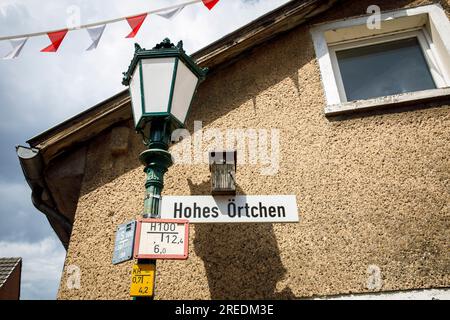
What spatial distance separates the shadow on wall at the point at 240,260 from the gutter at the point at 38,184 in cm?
167

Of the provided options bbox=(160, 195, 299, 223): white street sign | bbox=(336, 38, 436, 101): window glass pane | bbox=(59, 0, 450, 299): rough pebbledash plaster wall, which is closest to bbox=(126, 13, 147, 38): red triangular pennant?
bbox=(59, 0, 450, 299): rough pebbledash plaster wall

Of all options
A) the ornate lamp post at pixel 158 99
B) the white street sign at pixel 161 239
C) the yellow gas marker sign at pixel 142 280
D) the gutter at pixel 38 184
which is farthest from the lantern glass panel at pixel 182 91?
the gutter at pixel 38 184

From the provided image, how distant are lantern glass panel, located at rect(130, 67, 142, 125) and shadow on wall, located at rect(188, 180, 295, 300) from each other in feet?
3.55

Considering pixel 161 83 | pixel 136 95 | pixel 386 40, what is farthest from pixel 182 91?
pixel 386 40

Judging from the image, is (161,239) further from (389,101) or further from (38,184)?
(389,101)

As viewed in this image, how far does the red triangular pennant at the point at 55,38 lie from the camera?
4.09 meters

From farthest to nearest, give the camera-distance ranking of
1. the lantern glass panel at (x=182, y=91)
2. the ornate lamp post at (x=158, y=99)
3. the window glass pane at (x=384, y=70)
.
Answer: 1. the window glass pane at (x=384, y=70)
2. the lantern glass panel at (x=182, y=91)
3. the ornate lamp post at (x=158, y=99)

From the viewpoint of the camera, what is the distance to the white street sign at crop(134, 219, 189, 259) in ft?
6.24

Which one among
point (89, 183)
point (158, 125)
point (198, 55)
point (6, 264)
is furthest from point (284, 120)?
point (6, 264)

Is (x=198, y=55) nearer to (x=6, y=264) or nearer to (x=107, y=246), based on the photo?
(x=107, y=246)

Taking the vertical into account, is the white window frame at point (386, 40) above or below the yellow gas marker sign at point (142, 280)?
above

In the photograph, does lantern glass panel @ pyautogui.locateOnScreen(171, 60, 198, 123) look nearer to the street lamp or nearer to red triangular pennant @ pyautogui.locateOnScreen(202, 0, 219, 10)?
the street lamp

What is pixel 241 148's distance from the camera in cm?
326

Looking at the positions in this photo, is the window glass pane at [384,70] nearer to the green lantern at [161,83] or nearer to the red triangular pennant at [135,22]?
the green lantern at [161,83]
